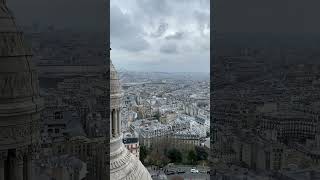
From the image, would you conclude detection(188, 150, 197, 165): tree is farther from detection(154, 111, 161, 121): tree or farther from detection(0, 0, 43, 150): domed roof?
detection(0, 0, 43, 150): domed roof

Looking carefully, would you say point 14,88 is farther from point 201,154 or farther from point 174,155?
point 174,155

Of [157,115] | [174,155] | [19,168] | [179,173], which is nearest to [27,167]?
[19,168]

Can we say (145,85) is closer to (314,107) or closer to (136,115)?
(136,115)

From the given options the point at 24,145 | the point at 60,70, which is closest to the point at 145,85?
the point at 60,70

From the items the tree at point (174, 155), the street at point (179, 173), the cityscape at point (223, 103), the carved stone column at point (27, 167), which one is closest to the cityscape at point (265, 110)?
the cityscape at point (223, 103)

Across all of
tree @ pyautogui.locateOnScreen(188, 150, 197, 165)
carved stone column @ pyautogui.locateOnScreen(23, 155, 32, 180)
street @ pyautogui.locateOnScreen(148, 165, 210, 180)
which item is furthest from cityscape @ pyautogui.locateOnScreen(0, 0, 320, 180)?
tree @ pyautogui.locateOnScreen(188, 150, 197, 165)
